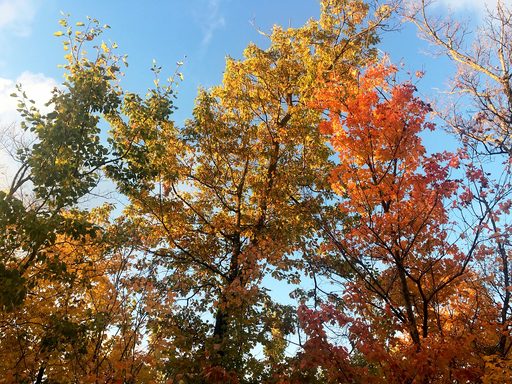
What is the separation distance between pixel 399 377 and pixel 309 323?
4.75 feet

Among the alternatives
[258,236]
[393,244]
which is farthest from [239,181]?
[393,244]

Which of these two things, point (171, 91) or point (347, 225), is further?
point (347, 225)

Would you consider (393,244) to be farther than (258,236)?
No

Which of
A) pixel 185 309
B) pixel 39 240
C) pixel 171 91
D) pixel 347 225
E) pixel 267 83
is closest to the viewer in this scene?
pixel 39 240

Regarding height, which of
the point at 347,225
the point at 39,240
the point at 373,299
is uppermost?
the point at 347,225

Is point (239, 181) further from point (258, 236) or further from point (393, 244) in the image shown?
point (393, 244)

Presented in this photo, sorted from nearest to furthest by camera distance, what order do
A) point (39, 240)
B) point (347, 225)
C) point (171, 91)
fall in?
point (39, 240)
point (171, 91)
point (347, 225)

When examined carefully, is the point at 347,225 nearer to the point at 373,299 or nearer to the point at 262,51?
the point at 373,299

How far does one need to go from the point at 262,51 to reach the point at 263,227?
6027mm

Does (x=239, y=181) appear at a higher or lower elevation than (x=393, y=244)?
higher

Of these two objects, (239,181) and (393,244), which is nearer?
(393,244)

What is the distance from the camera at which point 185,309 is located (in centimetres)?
938

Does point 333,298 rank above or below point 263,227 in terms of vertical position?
below

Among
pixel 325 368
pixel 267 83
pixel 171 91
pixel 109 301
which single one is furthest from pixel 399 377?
pixel 267 83
